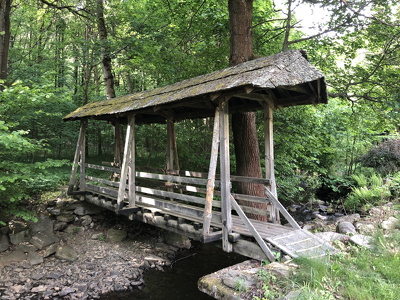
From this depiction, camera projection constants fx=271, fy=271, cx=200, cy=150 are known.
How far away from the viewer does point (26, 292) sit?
532 cm

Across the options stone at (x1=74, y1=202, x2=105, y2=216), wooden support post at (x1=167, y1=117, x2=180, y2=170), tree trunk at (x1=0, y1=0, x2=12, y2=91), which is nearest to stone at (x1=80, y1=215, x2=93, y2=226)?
stone at (x1=74, y1=202, x2=105, y2=216)

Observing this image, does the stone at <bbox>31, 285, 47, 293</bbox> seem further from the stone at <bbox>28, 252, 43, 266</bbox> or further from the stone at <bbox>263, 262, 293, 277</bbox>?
the stone at <bbox>263, 262, 293, 277</bbox>

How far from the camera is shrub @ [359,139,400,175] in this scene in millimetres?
11464

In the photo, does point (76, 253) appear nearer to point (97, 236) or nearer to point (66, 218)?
point (97, 236)

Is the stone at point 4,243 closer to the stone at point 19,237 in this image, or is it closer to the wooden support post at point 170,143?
the stone at point 19,237

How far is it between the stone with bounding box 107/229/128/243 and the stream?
1.66 metres

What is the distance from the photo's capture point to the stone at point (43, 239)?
673 cm

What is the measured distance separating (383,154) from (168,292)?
11.1 m

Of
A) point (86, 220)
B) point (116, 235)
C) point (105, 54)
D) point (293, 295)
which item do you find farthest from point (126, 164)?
point (105, 54)

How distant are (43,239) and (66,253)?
746 mm

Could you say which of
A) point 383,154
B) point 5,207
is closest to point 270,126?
point 5,207

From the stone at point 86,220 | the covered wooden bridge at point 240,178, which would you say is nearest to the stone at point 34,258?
the stone at point 86,220

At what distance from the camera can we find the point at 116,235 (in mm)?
7848

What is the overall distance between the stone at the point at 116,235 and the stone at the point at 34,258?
180 cm
